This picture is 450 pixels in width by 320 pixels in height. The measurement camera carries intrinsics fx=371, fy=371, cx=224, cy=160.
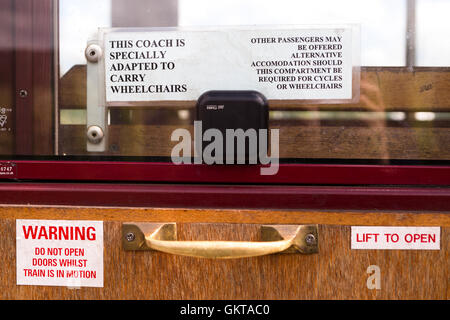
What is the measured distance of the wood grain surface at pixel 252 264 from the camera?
895 mm

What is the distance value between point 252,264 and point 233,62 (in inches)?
19.7

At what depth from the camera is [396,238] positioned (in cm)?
90

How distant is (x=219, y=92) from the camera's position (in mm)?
908

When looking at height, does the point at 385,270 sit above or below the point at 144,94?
below

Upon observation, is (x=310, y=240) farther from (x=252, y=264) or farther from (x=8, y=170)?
(x=8, y=170)

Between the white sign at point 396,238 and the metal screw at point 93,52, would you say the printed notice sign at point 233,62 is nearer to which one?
the metal screw at point 93,52

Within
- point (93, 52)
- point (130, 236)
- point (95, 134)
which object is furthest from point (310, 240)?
point (93, 52)

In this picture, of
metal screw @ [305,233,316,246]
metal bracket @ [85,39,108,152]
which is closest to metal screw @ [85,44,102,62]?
metal bracket @ [85,39,108,152]

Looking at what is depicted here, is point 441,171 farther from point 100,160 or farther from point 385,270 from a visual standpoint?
point 100,160

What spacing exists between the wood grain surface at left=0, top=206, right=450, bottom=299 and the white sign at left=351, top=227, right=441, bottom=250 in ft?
0.04

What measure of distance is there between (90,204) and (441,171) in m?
0.88

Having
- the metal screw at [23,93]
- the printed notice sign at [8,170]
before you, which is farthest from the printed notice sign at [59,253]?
the metal screw at [23,93]

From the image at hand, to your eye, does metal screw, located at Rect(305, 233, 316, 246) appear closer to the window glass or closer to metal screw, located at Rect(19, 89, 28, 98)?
the window glass
